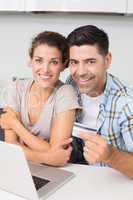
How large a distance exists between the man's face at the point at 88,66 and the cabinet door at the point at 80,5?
0.39m

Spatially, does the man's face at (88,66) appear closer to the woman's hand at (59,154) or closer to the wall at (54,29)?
the woman's hand at (59,154)

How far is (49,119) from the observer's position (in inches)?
37.8

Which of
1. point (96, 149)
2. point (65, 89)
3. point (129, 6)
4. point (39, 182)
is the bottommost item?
point (39, 182)

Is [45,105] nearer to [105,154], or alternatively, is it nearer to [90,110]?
[90,110]

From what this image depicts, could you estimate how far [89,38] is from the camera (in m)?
0.89

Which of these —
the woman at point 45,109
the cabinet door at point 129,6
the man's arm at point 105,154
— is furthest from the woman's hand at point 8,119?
the cabinet door at point 129,6

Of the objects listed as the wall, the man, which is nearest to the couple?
the man

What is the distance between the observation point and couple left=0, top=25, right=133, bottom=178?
90 cm

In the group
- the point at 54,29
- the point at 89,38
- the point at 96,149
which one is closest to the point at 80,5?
the point at 54,29

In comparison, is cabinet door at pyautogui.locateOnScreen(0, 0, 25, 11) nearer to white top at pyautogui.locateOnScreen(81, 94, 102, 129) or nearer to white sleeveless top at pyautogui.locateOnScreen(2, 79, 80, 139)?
white sleeveless top at pyautogui.locateOnScreen(2, 79, 80, 139)

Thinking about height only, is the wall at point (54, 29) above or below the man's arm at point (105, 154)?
above

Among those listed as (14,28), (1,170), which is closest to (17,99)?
(1,170)

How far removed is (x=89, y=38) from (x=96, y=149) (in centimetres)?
31

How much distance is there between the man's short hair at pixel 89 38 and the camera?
2.93 ft
